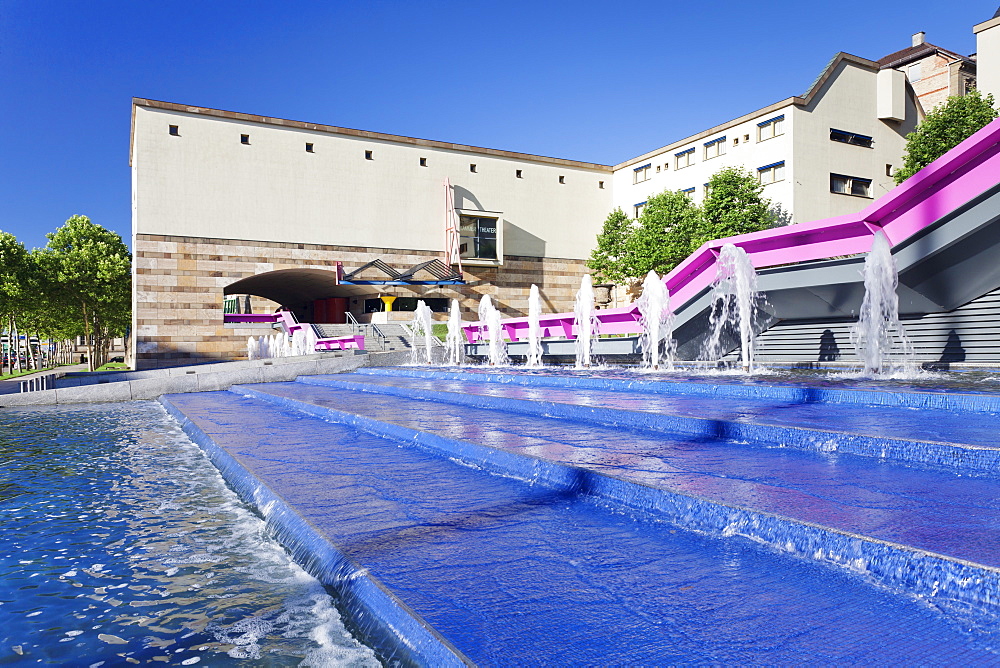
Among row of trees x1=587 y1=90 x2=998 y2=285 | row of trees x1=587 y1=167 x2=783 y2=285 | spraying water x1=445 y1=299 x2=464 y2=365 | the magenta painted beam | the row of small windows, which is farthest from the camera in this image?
the row of small windows

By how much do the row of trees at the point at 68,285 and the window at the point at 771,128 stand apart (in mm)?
34325

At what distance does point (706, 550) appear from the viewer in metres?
2.40

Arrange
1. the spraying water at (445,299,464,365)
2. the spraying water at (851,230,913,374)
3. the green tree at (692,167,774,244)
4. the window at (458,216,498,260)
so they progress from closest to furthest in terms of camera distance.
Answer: the spraying water at (851,230,913,374) < the spraying water at (445,299,464,365) < the green tree at (692,167,774,244) < the window at (458,216,498,260)

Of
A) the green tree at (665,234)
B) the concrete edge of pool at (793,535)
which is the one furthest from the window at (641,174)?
the concrete edge of pool at (793,535)

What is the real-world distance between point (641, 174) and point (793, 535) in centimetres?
3426

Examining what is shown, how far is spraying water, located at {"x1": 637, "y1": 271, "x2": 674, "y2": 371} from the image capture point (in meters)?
10.8

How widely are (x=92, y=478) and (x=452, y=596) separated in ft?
12.5

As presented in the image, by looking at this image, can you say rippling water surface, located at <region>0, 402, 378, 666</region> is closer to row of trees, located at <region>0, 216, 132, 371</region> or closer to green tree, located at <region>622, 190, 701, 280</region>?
green tree, located at <region>622, 190, 701, 280</region>

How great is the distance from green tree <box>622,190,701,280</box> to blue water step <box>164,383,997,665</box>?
26.1 meters

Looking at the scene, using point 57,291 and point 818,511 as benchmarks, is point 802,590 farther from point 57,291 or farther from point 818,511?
point 57,291

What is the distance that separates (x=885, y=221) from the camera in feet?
25.5

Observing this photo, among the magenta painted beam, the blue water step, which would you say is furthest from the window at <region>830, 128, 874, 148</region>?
the blue water step

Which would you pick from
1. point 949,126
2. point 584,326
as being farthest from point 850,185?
point 584,326

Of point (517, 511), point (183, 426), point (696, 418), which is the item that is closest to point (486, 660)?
point (517, 511)
